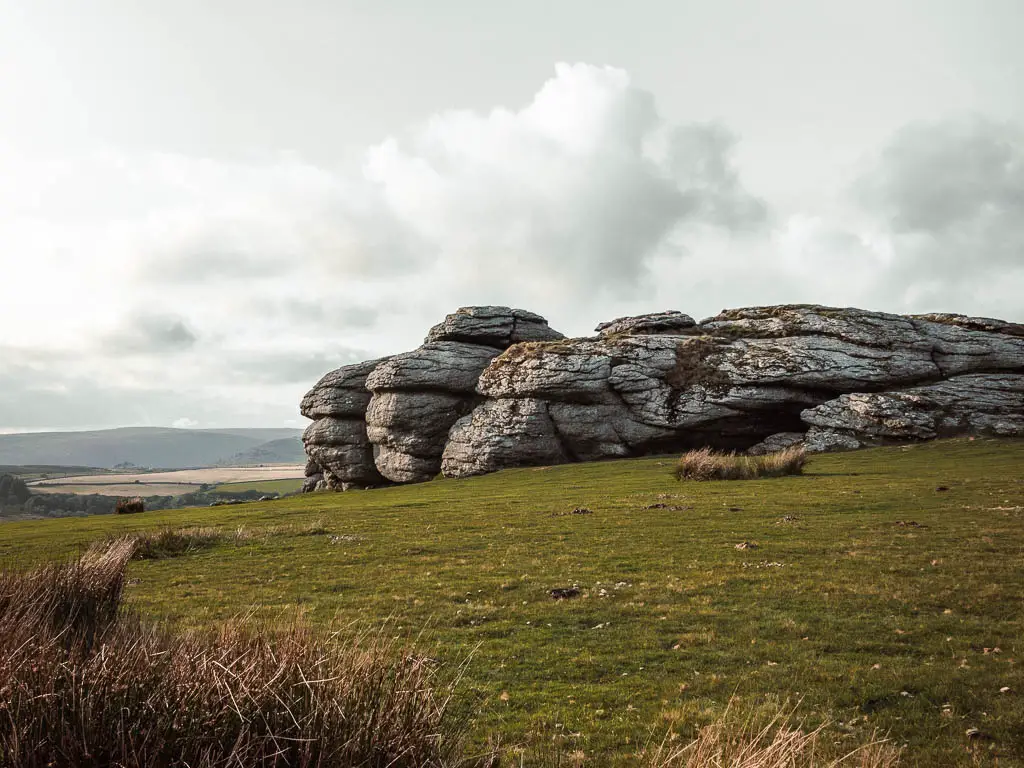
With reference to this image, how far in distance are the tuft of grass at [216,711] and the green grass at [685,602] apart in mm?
3500

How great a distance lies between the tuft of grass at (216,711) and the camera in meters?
3.95

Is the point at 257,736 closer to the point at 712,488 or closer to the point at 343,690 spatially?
the point at 343,690

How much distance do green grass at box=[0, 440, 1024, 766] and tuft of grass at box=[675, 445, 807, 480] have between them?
7865 mm

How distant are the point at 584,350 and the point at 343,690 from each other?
197ft

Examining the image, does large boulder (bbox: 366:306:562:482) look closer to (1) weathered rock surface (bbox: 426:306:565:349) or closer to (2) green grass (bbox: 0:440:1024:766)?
(1) weathered rock surface (bbox: 426:306:565:349)

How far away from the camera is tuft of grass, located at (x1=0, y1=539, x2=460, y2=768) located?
395 cm

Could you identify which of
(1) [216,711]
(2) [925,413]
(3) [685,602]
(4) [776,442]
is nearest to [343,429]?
(4) [776,442]

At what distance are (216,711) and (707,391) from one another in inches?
2294

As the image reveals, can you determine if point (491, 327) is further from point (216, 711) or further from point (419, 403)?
point (216, 711)

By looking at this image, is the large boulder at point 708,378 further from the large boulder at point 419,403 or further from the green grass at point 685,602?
the green grass at point 685,602

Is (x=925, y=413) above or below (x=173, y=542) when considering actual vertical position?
above

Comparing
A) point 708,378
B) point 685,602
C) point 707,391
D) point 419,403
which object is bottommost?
point 685,602

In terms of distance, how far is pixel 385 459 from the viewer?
230ft

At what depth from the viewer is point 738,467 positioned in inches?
1478
